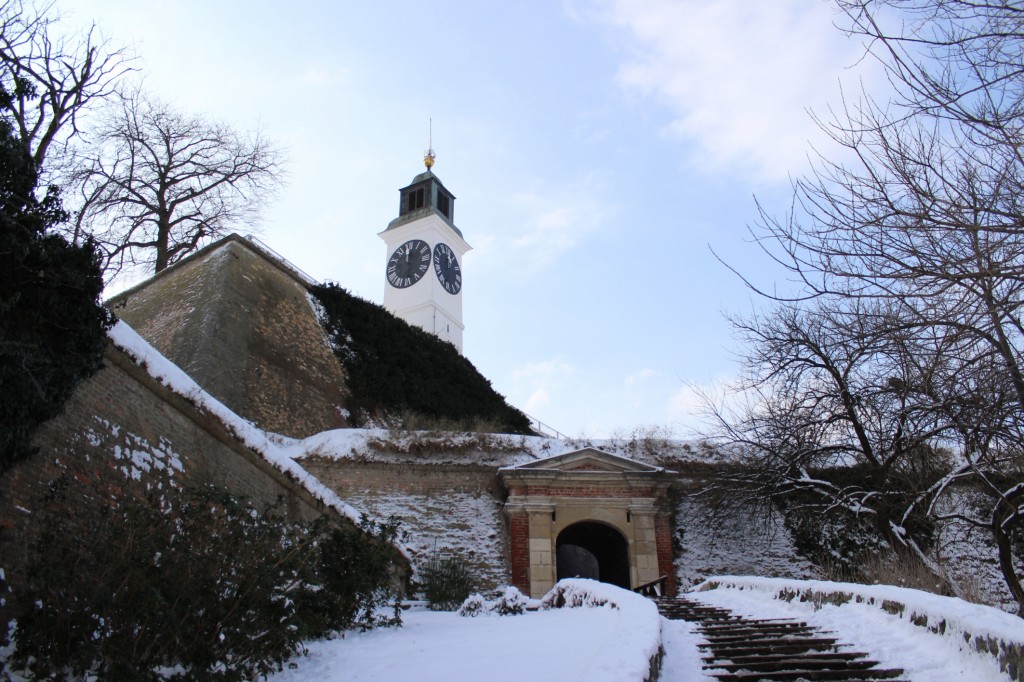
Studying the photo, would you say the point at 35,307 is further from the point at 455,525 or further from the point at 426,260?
the point at 426,260

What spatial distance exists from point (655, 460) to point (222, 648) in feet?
44.5

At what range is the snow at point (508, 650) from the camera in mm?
4941

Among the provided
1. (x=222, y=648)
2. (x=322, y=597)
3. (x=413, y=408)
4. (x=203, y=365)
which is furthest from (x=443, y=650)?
(x=413, y=408)

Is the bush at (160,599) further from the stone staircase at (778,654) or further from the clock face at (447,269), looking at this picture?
the clock face at (447,269)

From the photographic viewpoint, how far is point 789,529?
1596 centimetres

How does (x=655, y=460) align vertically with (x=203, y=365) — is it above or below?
below

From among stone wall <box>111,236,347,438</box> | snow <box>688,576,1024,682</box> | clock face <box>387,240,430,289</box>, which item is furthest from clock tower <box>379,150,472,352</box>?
snow <box>688,576,1024,682</box>

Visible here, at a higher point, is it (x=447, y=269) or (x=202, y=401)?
(x=447, y=269)

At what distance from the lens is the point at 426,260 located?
43625 mm

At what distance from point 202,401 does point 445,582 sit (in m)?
6.52

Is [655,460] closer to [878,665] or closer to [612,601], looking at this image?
[612,601]

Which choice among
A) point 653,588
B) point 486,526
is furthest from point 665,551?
point 486,526

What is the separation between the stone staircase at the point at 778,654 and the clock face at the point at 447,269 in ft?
120

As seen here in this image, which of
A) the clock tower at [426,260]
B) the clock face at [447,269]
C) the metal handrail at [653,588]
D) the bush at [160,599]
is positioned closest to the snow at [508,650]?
the bush at [160,599]
